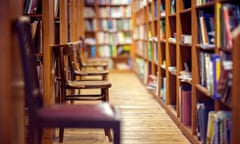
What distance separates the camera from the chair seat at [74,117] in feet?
6.48

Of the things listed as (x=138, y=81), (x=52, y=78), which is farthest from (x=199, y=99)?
(x=138, y=81)

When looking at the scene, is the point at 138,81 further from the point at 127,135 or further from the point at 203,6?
the point at 203,6

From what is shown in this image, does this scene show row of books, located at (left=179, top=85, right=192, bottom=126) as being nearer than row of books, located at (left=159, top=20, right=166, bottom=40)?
Yes

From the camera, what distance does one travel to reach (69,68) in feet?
14.5

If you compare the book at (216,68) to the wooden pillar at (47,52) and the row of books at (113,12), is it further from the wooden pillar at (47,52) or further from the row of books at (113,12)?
the row of books at (113,12)

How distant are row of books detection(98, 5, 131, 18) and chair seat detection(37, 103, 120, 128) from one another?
746 cm

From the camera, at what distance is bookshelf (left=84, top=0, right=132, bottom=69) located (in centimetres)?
938

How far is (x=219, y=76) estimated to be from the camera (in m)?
2.47

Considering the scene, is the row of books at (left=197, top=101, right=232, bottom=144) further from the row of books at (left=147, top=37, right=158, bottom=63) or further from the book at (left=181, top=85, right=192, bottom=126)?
the row of books at (left=147, top=37, right=158, bottom=63)

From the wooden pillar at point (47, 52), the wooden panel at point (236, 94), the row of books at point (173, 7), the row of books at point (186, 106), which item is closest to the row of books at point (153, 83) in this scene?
the row of books at point (173, 7)

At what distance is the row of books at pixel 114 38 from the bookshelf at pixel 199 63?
4164 millimetres

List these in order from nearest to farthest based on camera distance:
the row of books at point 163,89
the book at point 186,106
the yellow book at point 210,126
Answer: the yellow book at point 210,126, the book at point 186,106, the row of books at point 163,89

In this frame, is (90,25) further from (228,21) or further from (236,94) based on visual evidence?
(236,94)

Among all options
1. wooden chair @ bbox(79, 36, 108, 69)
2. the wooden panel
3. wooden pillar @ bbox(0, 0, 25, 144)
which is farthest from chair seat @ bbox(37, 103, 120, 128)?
wooden chair @ bbox(79, 36, 108, 69)
